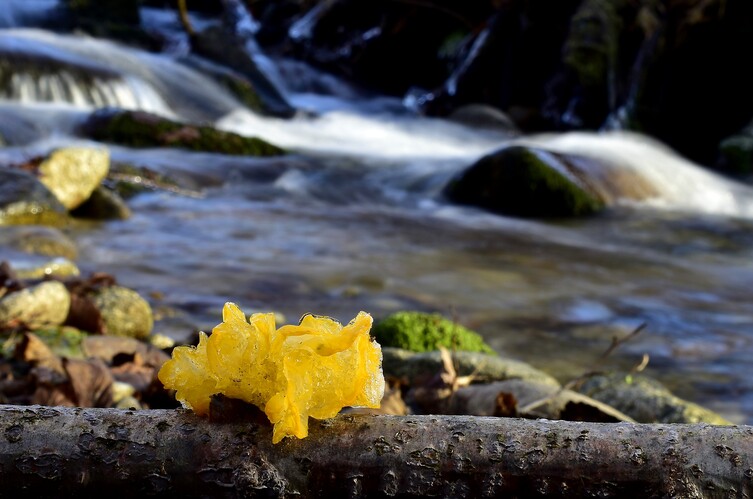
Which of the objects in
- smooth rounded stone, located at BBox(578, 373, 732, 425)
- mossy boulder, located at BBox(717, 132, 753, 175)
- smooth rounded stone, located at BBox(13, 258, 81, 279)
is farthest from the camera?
mossy boulder, located at BBox(717, 132, 753, 175)

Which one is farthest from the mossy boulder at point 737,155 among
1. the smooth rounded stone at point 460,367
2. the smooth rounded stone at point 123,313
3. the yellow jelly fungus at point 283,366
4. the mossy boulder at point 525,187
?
the yellow jelly fungus at point 283,366

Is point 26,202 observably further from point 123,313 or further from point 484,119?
point 484,119

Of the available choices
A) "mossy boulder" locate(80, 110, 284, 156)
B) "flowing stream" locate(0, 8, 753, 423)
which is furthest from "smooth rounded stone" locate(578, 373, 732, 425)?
"mossy boulder" locate(80, 110, 284, 156)

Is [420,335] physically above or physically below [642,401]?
below

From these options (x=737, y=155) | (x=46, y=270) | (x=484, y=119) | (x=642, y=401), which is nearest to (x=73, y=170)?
(x=46, y=270)

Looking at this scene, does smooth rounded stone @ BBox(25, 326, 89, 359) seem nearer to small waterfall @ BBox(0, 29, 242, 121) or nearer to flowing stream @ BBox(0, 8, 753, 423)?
flowing stream @ BBox(0, 8, 753, 423)

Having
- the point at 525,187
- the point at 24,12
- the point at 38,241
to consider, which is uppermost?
the point at 24,12

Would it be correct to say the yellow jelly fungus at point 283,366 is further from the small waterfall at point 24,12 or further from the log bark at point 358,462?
the small waterfall at point 24,12
